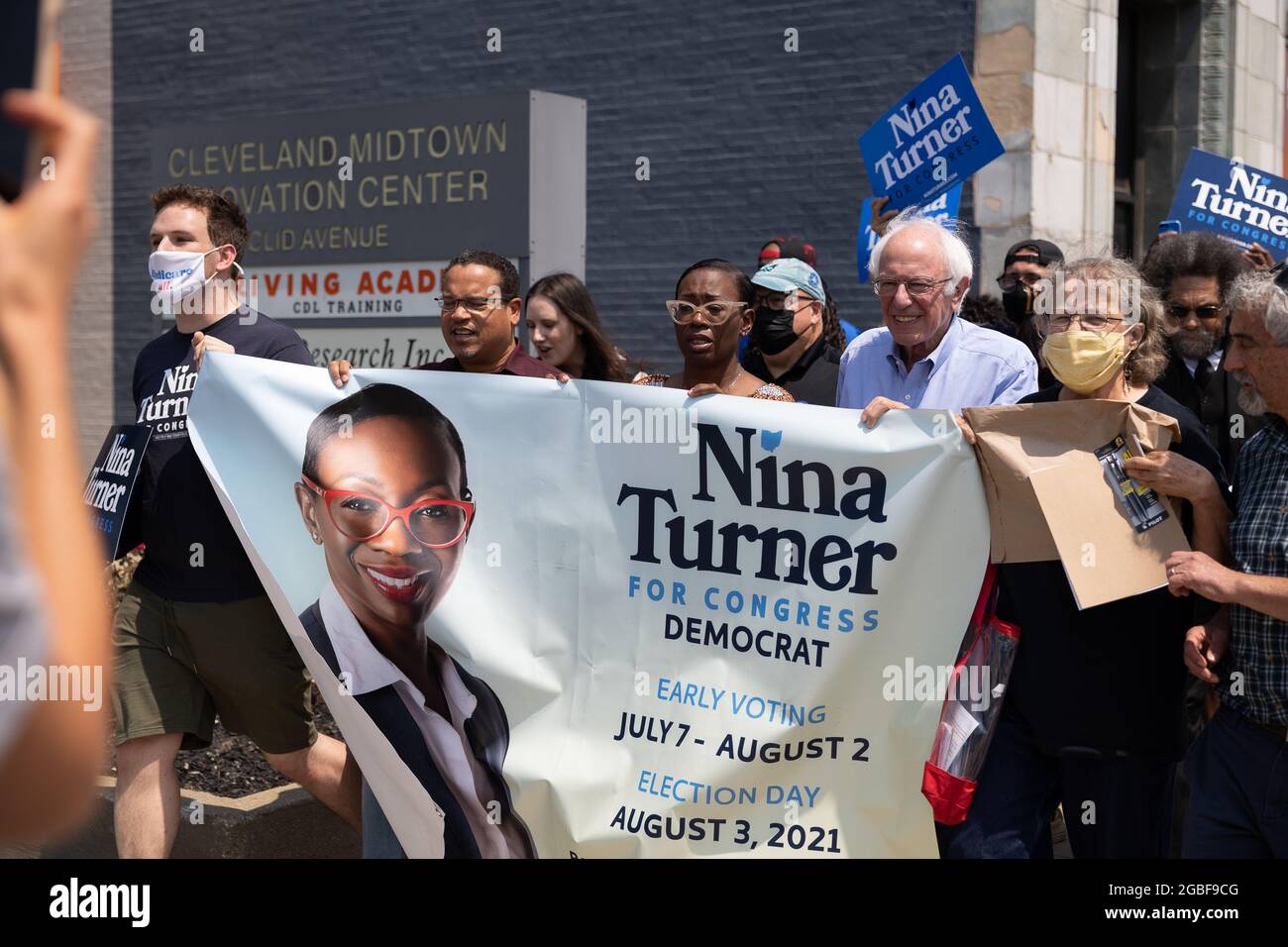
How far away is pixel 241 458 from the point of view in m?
4.57

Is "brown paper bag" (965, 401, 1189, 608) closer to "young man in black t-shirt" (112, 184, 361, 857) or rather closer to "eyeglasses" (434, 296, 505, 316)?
"eyeglasses" (434, 296, 505, 316)

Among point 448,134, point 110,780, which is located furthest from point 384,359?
point 110,780

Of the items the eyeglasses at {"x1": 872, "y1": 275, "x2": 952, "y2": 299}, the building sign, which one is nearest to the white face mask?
the eyeglasses at {"x1": 872, "y1": 275, "x2": 952, "y2": 299}

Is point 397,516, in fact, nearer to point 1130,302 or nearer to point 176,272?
point 176,272

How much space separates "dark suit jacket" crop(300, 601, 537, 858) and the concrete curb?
3.79ft

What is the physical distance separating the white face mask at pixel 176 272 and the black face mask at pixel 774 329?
6.91 feet

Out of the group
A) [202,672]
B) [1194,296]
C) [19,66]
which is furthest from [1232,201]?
[19,66]

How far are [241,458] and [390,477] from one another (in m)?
0.52

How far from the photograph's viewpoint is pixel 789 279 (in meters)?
5.75

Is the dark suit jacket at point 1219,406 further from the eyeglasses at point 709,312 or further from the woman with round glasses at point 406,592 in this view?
the woman with round glasses at point 406,592

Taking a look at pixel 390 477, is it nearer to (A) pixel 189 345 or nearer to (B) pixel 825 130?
(A) pixel 189 345

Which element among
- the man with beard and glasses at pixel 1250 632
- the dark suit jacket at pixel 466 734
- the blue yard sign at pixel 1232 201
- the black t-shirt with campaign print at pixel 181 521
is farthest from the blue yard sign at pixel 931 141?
the dark suit jacket at pixel 466 734

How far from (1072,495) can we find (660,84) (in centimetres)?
872

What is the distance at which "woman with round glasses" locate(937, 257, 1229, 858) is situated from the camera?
3623mm
